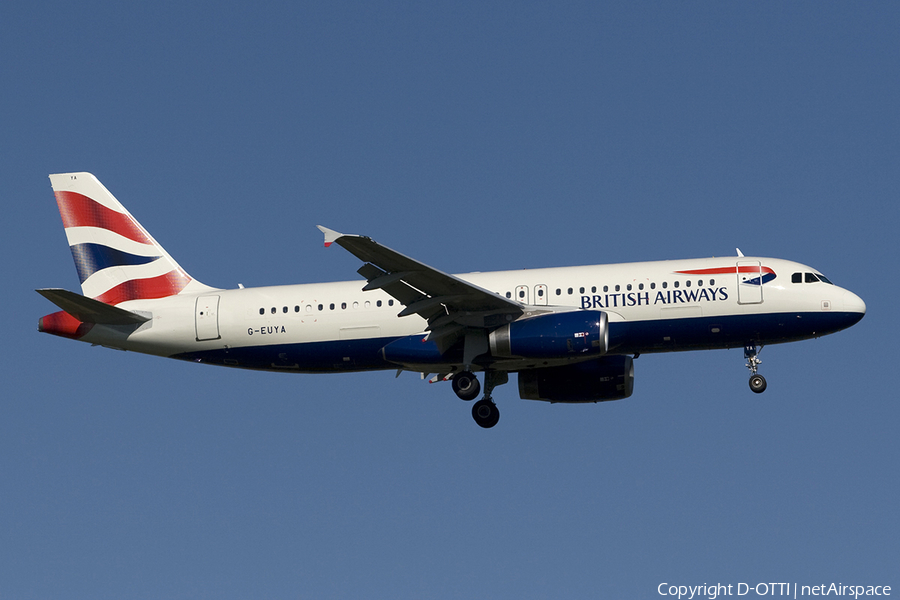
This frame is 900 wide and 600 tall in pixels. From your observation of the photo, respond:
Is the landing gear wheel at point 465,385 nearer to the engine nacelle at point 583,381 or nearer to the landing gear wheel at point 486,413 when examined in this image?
the landing gear wheel at point 486,413

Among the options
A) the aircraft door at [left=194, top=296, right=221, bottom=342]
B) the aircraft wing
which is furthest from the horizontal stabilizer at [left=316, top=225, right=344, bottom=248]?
the aircraft door at [left=194, top=296, right=221, bottom=342]

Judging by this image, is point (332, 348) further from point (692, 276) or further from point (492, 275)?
point (692, 276)

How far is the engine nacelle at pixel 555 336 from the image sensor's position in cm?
3506

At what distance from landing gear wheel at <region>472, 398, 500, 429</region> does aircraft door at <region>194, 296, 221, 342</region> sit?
9.17 metres

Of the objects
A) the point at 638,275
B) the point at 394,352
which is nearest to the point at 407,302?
the point at 394,352

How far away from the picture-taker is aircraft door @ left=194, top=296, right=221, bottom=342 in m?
39.8

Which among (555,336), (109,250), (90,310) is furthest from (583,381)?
(109,250)

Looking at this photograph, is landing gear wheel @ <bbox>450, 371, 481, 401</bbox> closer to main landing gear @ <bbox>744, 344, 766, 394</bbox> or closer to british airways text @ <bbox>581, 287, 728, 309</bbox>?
british airways text @ <bbox>581, 287, 728, 309</bbox>

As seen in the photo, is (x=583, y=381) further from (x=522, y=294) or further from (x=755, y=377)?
(x=755, y=377)

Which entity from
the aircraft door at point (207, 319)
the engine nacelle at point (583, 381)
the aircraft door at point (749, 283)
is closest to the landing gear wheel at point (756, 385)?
the aircraft door at point (749, 283)

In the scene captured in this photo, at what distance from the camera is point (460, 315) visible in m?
36.4

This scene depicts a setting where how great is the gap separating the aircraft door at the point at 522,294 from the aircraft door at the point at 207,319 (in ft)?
33.8

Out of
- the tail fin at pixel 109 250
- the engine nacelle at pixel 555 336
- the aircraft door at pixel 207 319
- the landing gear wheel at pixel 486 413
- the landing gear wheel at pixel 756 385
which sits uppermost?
the tail fin at pixel 109 250

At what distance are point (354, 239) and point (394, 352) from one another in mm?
6587
